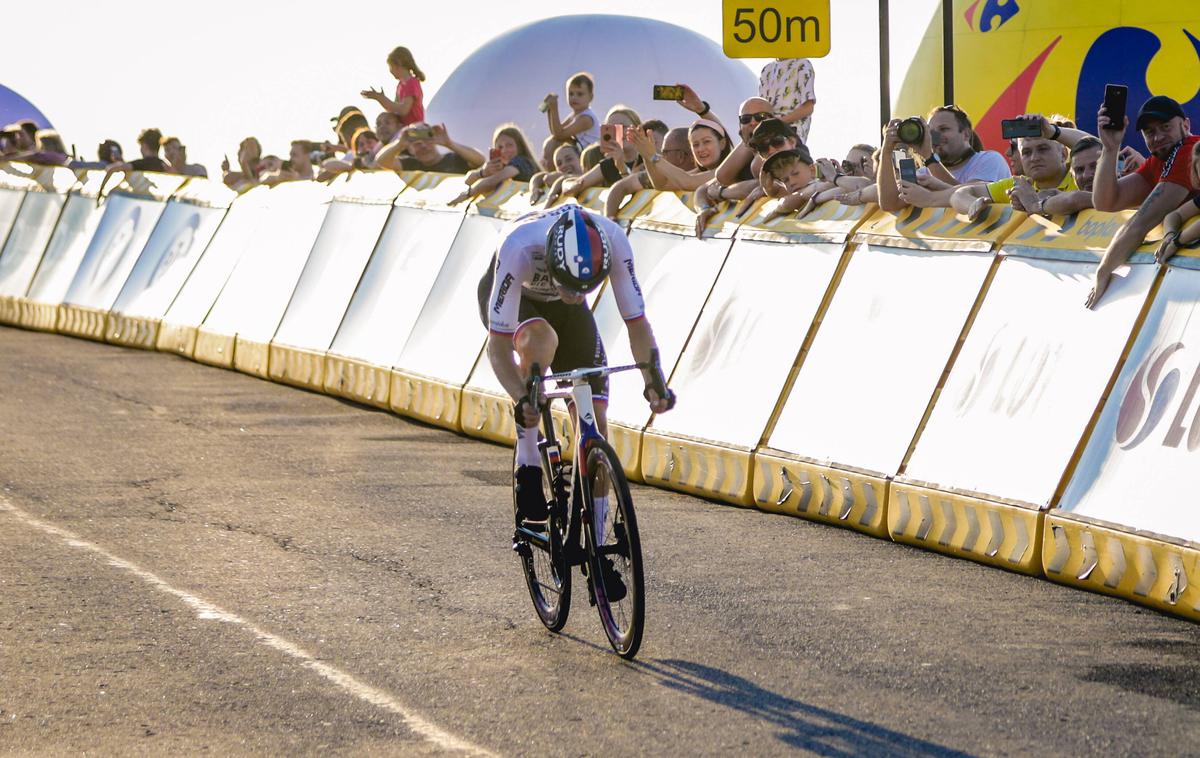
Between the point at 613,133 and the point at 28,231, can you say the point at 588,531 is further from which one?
the point at 28,231

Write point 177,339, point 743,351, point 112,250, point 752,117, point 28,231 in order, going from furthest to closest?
point 28,231 → point 112,250 → point 177,339 → point 752,117 → point 743,351

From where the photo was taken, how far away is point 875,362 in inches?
416

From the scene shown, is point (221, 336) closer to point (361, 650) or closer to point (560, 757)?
point (361, 650)

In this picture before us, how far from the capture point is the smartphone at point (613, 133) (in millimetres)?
13742

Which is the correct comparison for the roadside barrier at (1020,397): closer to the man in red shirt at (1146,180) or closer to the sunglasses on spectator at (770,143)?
the man in red shirt at (1146,180)

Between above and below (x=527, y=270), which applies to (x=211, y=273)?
below

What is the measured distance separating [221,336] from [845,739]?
13.4m

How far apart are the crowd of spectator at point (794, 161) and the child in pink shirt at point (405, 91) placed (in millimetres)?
13

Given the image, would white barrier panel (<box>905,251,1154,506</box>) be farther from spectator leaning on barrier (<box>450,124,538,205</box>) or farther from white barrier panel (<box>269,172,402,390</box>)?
white barrier panel (<box>269,172,402,390</box>)

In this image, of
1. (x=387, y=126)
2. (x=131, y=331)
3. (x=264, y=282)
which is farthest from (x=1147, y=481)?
(x=131, y=331)

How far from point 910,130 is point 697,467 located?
2.40 m

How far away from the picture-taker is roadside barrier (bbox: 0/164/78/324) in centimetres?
2336

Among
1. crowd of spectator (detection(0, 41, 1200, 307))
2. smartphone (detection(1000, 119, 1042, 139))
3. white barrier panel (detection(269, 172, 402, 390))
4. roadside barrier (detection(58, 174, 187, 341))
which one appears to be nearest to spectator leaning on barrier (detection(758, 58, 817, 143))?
crowd of spectator (detection(0, 41, 1200, 307))

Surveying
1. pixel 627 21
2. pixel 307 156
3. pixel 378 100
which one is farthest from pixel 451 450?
pixel 627 21
